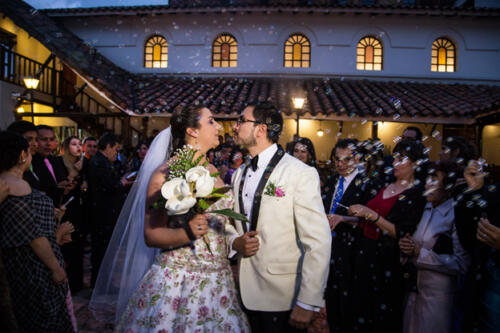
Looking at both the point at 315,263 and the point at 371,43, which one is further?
the point at 371,43

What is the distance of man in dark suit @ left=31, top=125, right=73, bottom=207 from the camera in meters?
4.21

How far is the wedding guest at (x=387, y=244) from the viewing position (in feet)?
10.3

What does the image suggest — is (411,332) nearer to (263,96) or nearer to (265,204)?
(265,204)

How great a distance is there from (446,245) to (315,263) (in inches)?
58.6

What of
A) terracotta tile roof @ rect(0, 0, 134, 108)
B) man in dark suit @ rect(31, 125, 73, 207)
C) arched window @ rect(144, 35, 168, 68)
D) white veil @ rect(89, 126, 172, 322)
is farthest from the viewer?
arched window @ rect(144, 35, 168, 68)

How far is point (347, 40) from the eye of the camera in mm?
14305

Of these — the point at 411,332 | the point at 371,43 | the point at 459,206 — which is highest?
the point at 371,43

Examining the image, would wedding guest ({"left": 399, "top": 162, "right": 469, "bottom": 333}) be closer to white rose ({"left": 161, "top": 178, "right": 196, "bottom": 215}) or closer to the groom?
the groom

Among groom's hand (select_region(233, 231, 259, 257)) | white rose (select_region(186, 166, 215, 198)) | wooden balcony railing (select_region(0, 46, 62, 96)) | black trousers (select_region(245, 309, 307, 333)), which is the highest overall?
wooden balcony railing (select_region(0, 46, 62, 96))

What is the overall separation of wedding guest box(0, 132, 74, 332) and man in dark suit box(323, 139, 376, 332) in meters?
2.68

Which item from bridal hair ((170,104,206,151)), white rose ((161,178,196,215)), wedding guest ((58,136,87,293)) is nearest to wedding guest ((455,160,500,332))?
white rose ((161,178,196,215))

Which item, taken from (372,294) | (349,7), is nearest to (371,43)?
(349,7)

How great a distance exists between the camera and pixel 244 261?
2365mm

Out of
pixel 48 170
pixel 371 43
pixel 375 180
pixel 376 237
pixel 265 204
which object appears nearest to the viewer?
pixel 265 204
